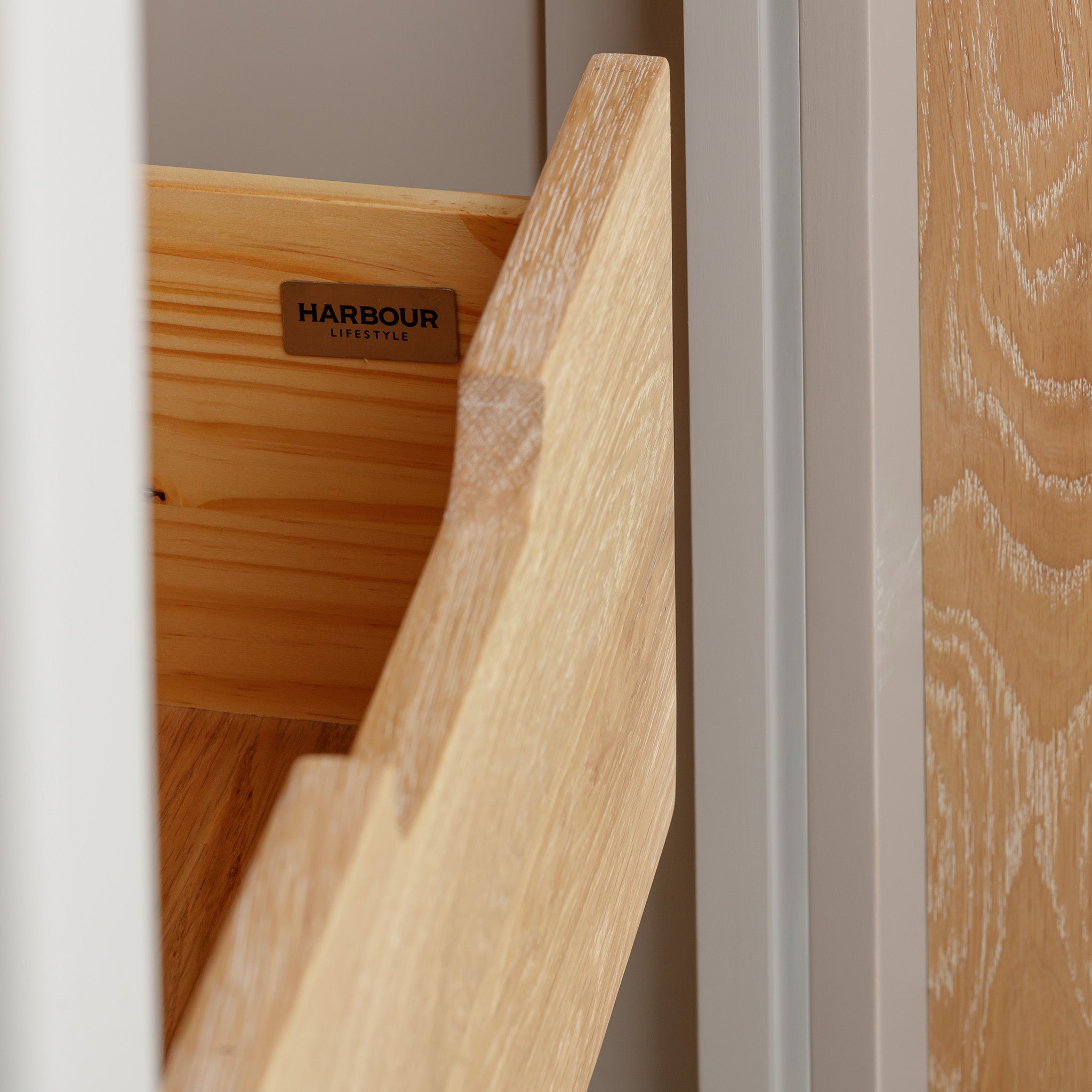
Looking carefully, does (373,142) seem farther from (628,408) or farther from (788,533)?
(628,408)

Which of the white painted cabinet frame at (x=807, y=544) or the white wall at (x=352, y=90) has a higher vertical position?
the white wall at (x=352, y=90)

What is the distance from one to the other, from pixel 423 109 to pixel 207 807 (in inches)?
20.9

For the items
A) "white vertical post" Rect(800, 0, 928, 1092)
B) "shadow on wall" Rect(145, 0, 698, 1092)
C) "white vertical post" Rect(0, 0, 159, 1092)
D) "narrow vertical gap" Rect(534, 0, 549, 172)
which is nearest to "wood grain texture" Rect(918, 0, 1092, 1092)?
"white vertical post" Rect(800, 0, 928, 1092)

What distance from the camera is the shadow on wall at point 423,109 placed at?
730mm

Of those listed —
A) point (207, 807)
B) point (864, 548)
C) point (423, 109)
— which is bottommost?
point (207, 807)

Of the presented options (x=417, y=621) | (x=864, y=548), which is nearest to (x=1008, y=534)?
(x=864, y=548)

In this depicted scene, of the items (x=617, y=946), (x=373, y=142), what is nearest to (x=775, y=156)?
(x=373, y=142)

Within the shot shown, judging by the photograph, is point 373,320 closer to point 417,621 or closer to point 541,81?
point 417,621

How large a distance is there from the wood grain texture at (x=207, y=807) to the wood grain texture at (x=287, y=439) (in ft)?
0.03

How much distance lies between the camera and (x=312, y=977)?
169 mm

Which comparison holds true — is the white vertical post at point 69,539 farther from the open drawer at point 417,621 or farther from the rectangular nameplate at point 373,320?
the rectangular nameplate at point 373,320

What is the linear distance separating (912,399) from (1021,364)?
0.06m

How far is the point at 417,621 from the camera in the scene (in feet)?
0.73

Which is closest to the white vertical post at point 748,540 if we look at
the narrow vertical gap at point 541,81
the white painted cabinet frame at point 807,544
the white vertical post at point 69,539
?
the white painted cabinet frame at point 807,544
